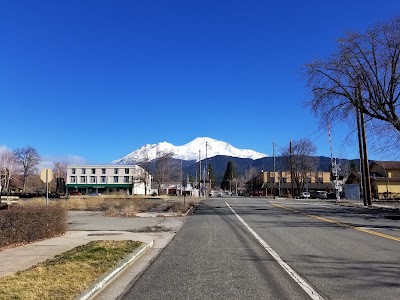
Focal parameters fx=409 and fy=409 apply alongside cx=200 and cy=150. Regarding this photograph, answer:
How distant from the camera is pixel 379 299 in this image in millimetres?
6180

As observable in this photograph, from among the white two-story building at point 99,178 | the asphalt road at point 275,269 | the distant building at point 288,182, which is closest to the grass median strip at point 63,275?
the asphalt road at point 275,269

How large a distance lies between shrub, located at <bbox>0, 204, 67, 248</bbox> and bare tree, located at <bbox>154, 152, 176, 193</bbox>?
93.4 m

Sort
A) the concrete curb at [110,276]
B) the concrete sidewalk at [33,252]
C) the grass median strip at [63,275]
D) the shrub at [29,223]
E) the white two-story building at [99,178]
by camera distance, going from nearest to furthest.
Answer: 1. the grass median strip at [63,275]
2. the concrete curb at [110,276]
3. the concrete sidewalk at [33,252]
4. the shrub at [29,223]
5. the white two-story building at [99,178]

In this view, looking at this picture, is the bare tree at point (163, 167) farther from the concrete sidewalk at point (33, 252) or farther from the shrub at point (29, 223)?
the concrete sidewalk at point (33, 252)

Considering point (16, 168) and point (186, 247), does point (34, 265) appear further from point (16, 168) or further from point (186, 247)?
point (16, 168)

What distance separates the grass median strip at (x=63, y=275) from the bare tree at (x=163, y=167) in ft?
321

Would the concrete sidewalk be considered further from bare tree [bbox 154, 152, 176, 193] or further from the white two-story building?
the white two-story building

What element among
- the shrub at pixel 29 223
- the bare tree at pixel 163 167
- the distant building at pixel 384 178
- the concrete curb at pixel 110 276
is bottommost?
the concrete curb at pixel 110 276

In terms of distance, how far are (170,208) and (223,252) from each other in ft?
76.7

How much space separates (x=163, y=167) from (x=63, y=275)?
102 meters

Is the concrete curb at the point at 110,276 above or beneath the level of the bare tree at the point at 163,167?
beneath

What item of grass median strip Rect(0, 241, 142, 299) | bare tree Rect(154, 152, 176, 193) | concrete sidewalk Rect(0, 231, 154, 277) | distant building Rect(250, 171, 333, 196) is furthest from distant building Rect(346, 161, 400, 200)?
grass median strip Rect(0, 241, 142, 299)

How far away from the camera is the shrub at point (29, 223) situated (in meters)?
11.6

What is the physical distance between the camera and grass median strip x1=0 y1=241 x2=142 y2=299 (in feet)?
20.5
